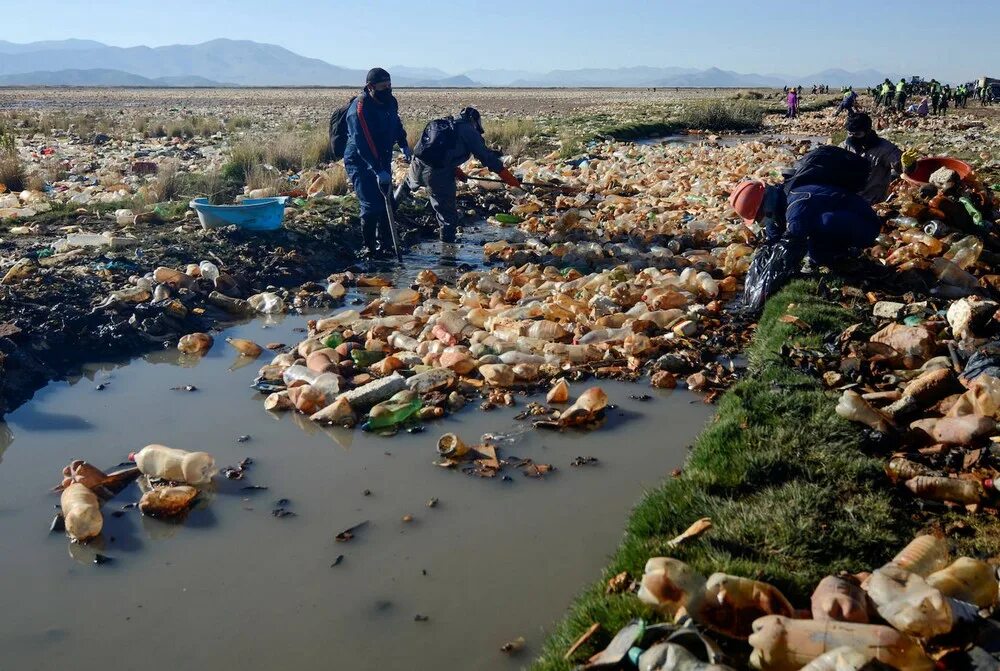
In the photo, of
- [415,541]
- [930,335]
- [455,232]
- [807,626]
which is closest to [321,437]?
[415,541]

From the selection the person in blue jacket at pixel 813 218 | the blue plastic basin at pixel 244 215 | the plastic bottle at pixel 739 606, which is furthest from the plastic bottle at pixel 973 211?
→ the blue plastic basin at pixel 244 215

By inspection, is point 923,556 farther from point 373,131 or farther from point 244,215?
point 244,215

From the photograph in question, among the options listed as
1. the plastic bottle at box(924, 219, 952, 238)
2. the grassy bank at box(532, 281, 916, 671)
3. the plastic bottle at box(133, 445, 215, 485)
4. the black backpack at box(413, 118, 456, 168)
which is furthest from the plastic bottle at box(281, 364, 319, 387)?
the plastic bottle at box(924, 219, 952, 238)

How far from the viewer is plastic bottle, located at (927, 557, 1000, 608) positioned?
8.24 ft

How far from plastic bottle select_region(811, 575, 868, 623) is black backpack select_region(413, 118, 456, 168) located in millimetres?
7032

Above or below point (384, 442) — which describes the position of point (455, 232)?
above

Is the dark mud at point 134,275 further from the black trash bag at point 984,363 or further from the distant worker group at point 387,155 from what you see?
the black trash bag at point 984,363

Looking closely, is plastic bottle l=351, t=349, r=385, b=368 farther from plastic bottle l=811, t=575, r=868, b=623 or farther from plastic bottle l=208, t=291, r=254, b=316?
plastic bottle l=811, t=575, r=868, b=623

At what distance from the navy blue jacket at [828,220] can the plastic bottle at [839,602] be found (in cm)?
403

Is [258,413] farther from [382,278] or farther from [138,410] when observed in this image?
[382,278]

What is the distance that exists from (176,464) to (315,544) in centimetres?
107

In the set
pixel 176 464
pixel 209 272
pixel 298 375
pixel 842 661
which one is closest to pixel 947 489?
pixel 842 661

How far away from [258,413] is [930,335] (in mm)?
4066

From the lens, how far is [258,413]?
5.19 metres
